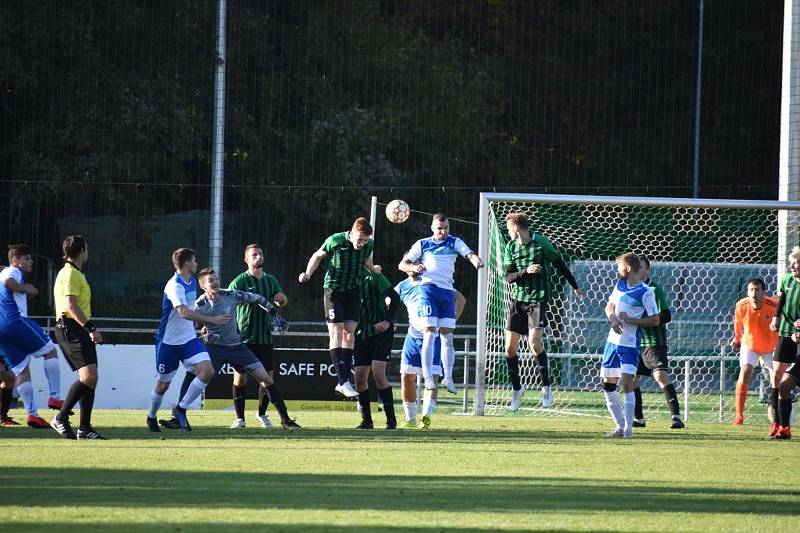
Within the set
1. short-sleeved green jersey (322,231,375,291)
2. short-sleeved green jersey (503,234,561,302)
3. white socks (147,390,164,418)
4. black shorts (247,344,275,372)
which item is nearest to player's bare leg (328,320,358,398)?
short-sleeved green jersey (322,231,375,291)

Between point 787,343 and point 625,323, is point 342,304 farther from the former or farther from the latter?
point 787,343

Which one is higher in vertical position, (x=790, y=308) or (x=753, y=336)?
(x=790, y=308)

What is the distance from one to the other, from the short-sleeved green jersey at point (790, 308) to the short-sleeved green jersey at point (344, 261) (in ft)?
13.6

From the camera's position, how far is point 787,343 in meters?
12.7

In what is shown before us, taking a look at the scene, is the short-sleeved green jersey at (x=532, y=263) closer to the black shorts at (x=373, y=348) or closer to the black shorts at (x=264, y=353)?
the black shorts at (x=373, y=348)

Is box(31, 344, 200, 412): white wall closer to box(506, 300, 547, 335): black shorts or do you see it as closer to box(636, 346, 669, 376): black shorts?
box(506, 300, 547, 335): black shorts

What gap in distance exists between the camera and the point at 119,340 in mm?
25109

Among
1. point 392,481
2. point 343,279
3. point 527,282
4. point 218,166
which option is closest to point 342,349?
point 343,279

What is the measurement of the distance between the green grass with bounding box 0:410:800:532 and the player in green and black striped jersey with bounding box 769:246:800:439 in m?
0.38

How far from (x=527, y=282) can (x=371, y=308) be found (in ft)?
9.63

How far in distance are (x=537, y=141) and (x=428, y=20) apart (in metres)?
4.08

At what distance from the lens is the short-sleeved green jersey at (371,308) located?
41.1 ft

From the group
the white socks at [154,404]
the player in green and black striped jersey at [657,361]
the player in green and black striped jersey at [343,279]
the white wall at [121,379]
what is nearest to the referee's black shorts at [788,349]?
the player in green and black striped jersey at [657,361]

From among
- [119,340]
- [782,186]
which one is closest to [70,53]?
[119,340]
